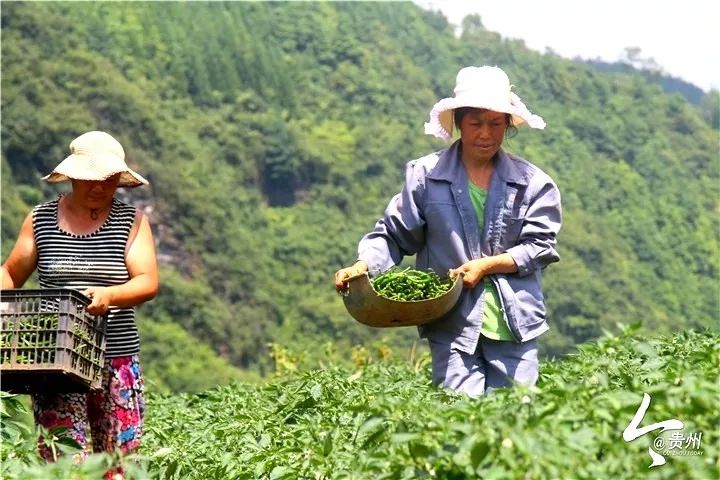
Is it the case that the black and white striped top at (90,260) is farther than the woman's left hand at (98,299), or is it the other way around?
the black and white striped top at (90,260)

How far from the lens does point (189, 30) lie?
360ft

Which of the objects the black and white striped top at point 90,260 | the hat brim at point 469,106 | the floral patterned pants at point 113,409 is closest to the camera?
the hat brim at point 469,106

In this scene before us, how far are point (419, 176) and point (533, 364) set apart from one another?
2.83 feet

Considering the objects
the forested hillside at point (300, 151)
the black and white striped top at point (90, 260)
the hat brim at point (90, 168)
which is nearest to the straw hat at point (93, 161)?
the hat brim at point (90, 168)

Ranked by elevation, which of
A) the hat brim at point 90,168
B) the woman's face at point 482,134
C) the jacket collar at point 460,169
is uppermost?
the woman's face at point 482,134

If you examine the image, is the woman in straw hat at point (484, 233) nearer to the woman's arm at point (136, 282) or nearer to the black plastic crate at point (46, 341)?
Answer: the woman's arm at point (136, 282)

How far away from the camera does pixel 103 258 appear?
6.63m

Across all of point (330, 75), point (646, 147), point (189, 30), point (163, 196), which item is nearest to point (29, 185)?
point (163, 196)

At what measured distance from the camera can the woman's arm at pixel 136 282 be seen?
639 centimetres

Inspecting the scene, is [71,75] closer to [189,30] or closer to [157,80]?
[157,80]

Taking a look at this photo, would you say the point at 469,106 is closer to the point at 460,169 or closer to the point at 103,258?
the point at 460,169

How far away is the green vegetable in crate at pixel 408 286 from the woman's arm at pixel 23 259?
4.86ft

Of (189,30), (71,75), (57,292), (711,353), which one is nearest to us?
(711,353)

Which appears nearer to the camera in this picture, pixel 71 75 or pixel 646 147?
pixel 71 75
